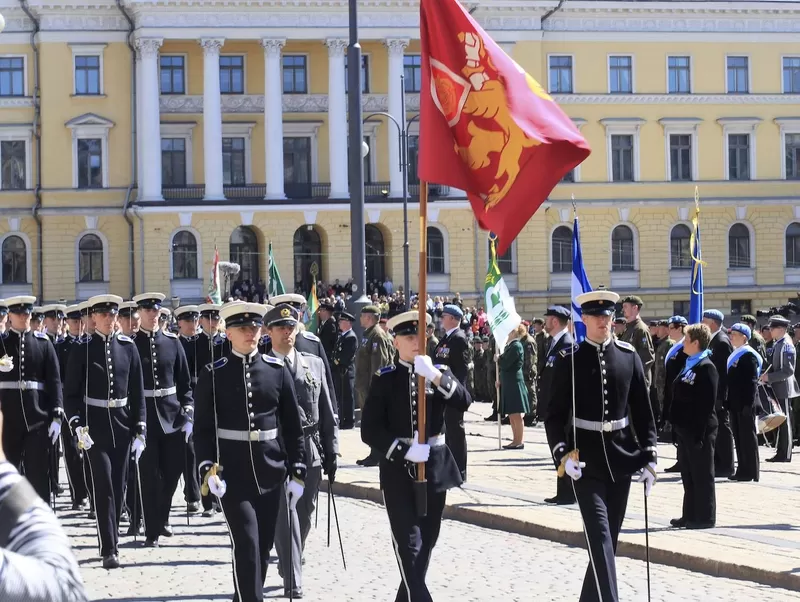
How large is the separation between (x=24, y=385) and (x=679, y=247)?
165ft

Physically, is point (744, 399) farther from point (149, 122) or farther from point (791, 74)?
point (791, 74)

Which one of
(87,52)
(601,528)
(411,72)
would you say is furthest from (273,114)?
(601,528)

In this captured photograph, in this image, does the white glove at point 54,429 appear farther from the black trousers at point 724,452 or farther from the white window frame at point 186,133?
the white window frame at point 186,133

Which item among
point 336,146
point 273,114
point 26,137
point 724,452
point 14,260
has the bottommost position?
point 724,452

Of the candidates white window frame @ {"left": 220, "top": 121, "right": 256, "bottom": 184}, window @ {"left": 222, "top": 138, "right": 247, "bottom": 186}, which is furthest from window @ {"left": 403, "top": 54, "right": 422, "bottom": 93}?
window @ {"left": 222, "top": 138, "right": 247, "bottom": 186}

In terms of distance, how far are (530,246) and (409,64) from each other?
9261 millimetres

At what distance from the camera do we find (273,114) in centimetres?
5681

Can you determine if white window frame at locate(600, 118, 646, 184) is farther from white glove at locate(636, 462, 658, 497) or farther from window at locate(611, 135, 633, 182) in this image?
white glove at locate(636, 462, 658, 497)

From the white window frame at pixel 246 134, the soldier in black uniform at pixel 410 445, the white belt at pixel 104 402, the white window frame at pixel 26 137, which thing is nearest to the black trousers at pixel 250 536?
the soldier in black uniform at pixel 410 445

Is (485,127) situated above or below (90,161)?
below

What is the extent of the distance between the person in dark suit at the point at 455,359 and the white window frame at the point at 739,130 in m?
47.4

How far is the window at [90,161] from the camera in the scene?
→ 2270 inches

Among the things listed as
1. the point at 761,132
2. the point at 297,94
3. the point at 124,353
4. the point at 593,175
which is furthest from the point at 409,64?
the point at 124,353

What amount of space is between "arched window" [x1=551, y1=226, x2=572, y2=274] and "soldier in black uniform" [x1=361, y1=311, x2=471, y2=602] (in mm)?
51057
